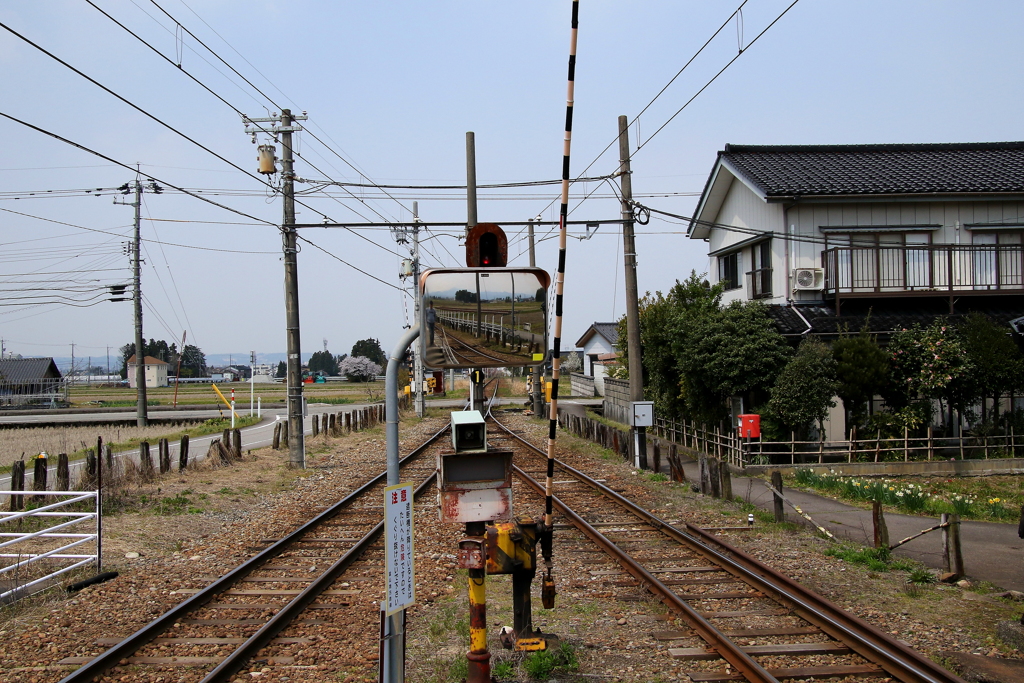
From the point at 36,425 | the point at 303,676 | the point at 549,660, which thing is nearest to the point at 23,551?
the point at 303,676

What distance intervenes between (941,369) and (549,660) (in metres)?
13.7

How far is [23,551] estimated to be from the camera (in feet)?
29.8

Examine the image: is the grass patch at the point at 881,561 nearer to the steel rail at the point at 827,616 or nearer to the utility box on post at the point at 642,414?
the steel rail at the point at 827,616

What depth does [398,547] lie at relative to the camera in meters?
4.26

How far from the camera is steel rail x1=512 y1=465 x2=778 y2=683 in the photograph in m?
5.10

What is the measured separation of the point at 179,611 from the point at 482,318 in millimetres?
4644

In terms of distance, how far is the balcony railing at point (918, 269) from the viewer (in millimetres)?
18094

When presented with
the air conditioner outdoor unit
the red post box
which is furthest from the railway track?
the air conditioner outdoor unit

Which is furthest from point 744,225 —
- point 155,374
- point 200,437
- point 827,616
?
point 155,374

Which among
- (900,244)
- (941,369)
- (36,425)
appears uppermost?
(900,244)

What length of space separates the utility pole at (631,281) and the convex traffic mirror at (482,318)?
12.0 metres

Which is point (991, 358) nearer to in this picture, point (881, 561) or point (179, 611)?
point (881, 561)

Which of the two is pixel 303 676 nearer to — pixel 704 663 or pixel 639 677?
pixel 639 677

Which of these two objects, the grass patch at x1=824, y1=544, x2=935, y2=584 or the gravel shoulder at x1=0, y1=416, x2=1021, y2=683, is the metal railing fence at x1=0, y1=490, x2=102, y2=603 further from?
the grass patch at x1=824, y1=544, x2=935, y2=584
